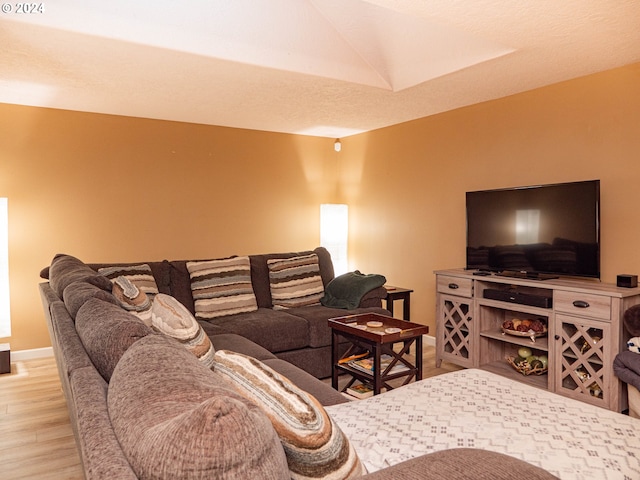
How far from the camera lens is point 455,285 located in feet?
12.5

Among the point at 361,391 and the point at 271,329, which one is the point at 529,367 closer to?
the point at 361,391

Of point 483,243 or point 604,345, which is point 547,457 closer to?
point 604,345

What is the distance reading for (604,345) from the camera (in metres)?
2.82

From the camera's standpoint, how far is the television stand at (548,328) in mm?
2814

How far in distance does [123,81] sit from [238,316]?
6.24 ft

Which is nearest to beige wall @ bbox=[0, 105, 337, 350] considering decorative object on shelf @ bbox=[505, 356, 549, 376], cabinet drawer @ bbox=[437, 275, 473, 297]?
cabinet drawer @ bbox=[437, 275, 473, 297]

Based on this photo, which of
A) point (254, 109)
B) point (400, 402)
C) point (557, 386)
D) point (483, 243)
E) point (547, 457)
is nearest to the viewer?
point (547, 457)

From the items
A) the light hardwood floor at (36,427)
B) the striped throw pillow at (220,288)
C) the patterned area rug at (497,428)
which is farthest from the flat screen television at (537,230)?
the striped throw pillow at (220,288)

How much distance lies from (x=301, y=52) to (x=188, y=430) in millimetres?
3023

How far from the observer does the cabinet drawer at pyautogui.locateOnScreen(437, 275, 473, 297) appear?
3680 mm

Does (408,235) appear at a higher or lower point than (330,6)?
lower

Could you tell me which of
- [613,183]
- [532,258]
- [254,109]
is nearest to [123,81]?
[254,109]

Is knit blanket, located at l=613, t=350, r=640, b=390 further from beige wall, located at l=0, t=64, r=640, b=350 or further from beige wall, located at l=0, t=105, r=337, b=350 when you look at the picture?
beige wall, located at l=0, t=105, r=337, b=350

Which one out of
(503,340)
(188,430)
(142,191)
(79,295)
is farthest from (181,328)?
(142,191)
